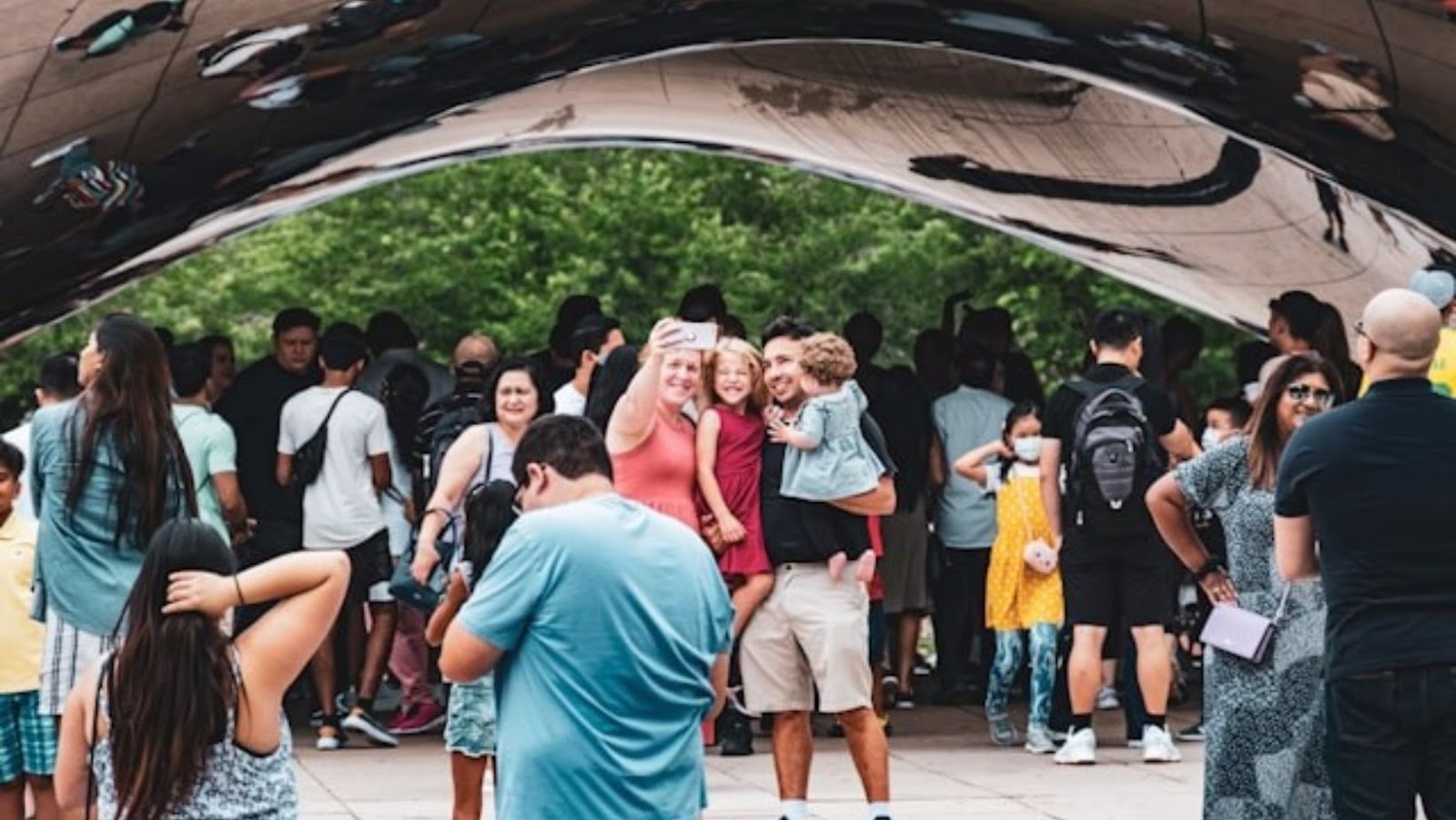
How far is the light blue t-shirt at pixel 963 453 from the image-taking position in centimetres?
1353

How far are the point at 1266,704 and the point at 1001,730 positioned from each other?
16.2ft

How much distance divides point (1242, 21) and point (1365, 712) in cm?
566

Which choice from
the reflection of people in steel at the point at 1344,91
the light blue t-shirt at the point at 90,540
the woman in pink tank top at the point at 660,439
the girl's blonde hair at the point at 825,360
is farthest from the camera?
the reflection of people in steel at the point at 1344,91

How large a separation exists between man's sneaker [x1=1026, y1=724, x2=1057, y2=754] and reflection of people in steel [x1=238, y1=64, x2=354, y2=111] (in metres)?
3.86

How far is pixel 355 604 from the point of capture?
12555mm

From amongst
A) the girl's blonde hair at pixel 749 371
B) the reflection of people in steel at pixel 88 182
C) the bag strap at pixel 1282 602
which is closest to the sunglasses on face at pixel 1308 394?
the bag strap at pixel 1282 602

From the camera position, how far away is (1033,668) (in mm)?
11859

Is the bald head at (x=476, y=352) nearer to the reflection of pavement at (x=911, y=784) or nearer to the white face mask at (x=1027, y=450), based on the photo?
the reflection of pavement at (x=911, y=784)

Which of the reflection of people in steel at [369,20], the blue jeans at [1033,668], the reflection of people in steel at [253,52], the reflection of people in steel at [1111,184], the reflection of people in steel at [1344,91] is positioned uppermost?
the reflection of people in steel at [369,20]

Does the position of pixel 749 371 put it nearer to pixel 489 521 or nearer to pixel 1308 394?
Result: pixel 489 521

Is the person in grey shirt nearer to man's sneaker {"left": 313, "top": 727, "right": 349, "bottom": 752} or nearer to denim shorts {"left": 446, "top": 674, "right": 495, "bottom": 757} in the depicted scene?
man's sneaker {"left": 313, "top": 727, "right": 349, "bottom": 752}

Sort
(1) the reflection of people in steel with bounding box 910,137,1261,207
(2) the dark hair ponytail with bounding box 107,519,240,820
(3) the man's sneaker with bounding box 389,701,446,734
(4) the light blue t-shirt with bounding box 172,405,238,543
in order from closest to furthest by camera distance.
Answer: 1. (2) the dark hair ponytail with bounding box 107,519,240,820
2. (4) the light blue t-shirt with bounding box 172,405,238,543
3. (3) the man's sneaker with bounding box 389,701,446,734
4. (1) the reflection of people in steel with bounding box 910,137,1261,207

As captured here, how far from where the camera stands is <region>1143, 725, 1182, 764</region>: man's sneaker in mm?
11477

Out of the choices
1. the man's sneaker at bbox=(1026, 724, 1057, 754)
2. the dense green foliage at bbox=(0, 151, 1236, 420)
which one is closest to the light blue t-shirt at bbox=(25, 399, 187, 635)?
the man's sneaker at bbox=(1026, 724, 1057, 754)
